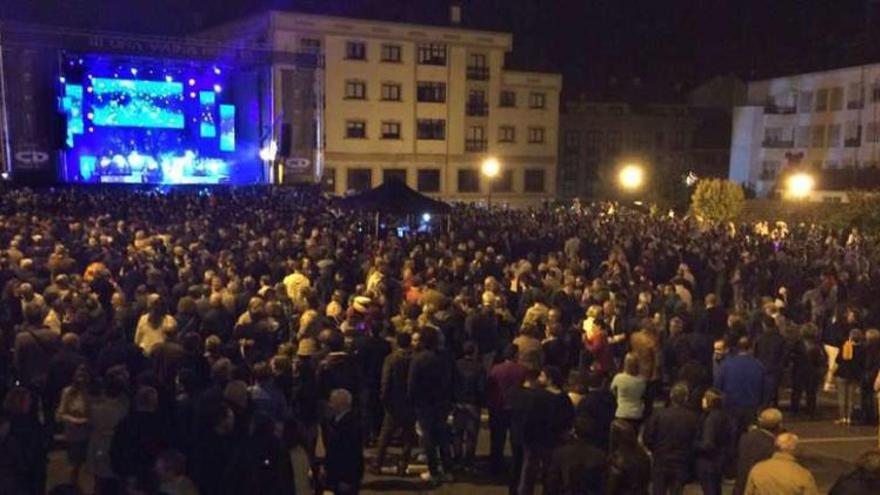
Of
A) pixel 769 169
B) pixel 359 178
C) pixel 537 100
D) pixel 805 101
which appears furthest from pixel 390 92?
pixel 805 101

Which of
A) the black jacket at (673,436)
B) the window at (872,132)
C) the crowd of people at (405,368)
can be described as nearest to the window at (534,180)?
the window at (872,132)

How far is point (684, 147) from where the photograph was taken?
189ft

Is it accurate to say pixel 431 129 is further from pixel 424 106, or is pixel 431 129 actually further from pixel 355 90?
pixel 355 90

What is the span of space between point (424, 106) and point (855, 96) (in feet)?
74.2

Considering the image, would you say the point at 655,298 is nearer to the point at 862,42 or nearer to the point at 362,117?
the point at 362,117

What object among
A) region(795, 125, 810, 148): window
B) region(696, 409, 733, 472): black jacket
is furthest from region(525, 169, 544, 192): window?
region(696, 409, 733, 472): black jacket

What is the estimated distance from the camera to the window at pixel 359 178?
149ft

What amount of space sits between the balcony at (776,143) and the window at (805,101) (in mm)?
2037

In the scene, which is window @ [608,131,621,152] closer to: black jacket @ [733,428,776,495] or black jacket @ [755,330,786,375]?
black jacket @ [755,330,786,375]

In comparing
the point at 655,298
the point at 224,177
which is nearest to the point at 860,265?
the point at 655,298

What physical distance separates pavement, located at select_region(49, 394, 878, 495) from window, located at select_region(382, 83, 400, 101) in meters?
37.4

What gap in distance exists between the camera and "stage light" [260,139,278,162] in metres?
34.1

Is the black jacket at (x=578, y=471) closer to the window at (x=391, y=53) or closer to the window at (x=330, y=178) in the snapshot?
the window at (x=330, y=178)

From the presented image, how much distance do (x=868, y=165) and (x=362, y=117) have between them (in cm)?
2586
